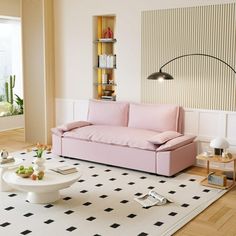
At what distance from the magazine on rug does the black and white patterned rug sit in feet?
0.21

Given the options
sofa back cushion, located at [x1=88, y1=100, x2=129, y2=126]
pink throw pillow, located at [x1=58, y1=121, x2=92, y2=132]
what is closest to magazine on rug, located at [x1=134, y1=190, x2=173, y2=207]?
sofa back cushion, located at [x1=88, y1=100, x2=129, y2=126]

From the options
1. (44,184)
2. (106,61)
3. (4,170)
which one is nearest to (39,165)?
(44,184)

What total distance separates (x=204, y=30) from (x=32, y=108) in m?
3.51

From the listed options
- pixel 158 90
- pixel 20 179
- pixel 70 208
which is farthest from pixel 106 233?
pixel 158 90

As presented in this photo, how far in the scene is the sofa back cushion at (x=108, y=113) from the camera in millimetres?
6662

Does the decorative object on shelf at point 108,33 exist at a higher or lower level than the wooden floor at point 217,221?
higher

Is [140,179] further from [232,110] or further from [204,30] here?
[204,30]

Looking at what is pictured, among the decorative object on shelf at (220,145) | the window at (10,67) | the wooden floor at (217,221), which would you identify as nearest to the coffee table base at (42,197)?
the wooden floor at (217,221)

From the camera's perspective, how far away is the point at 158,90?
648cm

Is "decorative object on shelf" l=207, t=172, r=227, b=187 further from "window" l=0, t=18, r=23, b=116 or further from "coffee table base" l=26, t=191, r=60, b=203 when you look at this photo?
"window" l=0, t=18, r=23, b=116

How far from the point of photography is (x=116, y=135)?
6.03 metres

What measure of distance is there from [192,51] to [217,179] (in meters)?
1.92

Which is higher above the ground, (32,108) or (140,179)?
(32,108)

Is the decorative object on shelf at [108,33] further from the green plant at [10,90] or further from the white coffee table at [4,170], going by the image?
the green plant at [10,90]
